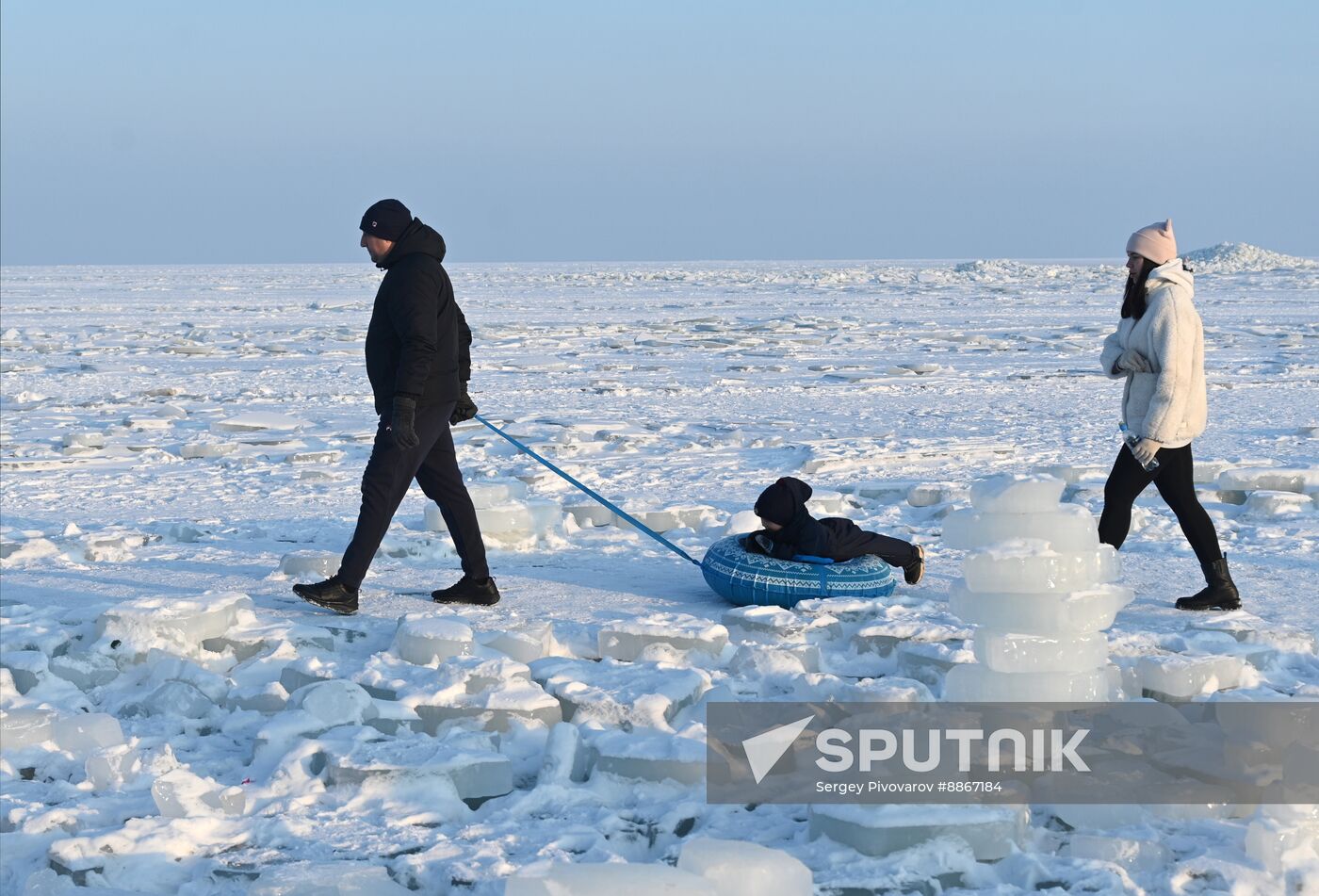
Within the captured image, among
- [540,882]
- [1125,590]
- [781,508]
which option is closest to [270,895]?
[540,882]

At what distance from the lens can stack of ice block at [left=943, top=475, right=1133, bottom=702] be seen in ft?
10.9

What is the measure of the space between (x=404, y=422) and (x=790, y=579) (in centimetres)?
149

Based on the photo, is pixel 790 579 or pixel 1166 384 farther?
pixel 790 579

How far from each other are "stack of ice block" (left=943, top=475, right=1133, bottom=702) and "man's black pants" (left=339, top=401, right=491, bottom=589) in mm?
2104

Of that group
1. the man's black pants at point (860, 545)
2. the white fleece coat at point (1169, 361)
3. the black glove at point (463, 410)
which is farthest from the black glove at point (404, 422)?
the white fleece coat at point (1169, 361)

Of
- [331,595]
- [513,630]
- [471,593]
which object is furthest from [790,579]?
[331,595]

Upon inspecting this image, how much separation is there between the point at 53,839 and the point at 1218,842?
2.61 metres

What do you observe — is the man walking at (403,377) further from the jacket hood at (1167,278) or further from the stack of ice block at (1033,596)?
the jacket hood at (1167,278)

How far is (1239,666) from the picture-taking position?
3.87 metres

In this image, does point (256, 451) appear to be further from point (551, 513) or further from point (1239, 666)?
point (1239, 666)

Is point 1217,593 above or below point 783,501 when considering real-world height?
below

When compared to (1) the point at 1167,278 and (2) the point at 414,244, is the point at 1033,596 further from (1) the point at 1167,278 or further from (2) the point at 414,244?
(2) the point at 414,244

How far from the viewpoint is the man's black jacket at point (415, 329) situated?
4.66m

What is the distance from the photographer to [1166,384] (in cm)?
460
